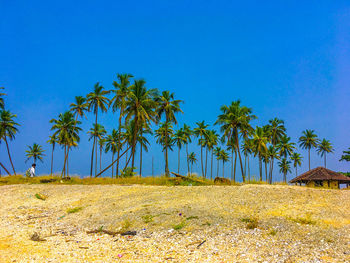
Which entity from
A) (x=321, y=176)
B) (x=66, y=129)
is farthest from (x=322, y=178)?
(x=66, y=129)

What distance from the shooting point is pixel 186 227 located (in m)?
7.88

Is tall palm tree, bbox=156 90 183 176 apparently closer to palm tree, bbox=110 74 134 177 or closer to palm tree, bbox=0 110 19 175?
palm tree, bbox=110 74 134 177

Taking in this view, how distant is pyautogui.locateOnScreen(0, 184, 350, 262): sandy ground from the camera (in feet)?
19.9

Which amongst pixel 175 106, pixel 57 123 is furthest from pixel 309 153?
pixel 57 123

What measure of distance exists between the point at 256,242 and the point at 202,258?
170 cm

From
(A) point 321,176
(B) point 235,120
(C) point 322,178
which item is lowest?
(C) point 322,178

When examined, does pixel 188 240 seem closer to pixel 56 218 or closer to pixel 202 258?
pixel 202 258

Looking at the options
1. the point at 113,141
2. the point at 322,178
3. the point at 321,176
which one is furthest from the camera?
the point at 113,141

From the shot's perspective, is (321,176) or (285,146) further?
(285,146)

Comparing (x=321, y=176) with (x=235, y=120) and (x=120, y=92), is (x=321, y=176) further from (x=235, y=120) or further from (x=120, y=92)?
(x=120, y=92)

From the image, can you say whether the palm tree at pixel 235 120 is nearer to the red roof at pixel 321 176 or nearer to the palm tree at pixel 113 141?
the red roof at pixel 321 176

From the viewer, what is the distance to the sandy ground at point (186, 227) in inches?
239

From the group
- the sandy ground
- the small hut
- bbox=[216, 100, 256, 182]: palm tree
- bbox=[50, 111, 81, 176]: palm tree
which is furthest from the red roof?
bbox=[50, 111, 81, 176]: palm tree

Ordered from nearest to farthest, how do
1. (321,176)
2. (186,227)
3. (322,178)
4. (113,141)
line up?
(186,227)
(322,178)
(321,176)
(113,141)
